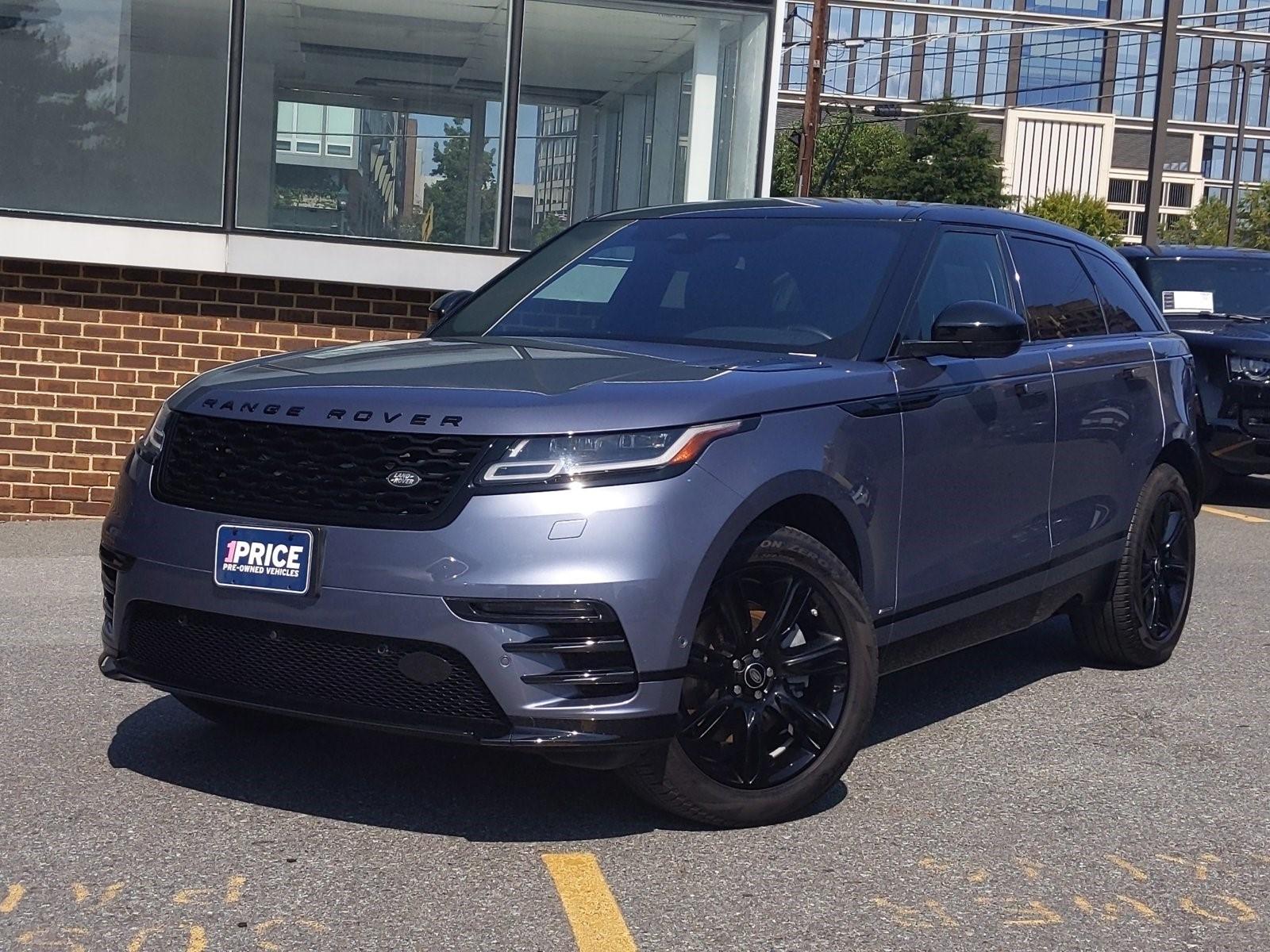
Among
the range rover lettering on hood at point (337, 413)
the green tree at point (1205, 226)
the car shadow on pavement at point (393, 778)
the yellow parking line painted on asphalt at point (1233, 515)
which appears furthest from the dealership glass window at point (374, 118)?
the green tree at point (1205, 226)

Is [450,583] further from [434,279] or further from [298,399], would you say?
[434,279]

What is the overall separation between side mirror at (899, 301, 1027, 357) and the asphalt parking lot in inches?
48.2

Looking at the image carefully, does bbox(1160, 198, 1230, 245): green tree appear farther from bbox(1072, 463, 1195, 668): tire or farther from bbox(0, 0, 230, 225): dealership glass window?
bbox(1072, 463, 1195, 668): tire

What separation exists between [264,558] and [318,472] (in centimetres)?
24

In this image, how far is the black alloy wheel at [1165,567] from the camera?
646 centimetres

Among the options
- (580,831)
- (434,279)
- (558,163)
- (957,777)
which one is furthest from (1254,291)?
(580,831)

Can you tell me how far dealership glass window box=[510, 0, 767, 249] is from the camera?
36.1ft

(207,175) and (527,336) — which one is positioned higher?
(207,175)

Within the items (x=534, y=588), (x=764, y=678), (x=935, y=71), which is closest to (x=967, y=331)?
(x=764, y=678)

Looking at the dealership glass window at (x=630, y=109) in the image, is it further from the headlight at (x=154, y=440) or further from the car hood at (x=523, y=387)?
the headlight at (x=154, y=440)

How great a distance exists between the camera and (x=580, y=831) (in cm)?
430

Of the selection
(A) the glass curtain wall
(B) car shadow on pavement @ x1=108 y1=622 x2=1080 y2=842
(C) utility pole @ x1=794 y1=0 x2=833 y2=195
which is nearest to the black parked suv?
(A) the glass curtain wall

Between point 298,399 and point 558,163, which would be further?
point 558,163

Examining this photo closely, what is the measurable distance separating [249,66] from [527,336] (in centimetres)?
596
